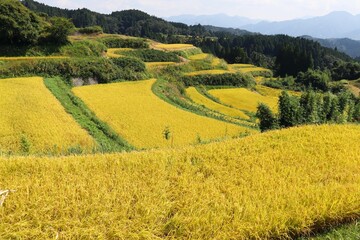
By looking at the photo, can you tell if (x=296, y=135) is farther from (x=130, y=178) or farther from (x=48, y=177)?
(x=48, y=177)

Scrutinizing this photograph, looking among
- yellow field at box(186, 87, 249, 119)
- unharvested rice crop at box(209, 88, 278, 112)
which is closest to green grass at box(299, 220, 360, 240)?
yellow field at box(186, 87, 249, 119)

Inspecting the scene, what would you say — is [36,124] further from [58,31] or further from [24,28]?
[58,31]

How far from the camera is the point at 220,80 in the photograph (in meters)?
52.9

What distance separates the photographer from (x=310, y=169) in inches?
293

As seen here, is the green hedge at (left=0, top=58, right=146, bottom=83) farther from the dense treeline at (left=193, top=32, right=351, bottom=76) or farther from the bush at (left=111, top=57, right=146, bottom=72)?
the dense treeline at (left=193, top=32, right=351, bottom=76)

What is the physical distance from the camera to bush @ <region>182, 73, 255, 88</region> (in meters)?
49.6

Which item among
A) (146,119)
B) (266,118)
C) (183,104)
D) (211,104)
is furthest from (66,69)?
(266,118)

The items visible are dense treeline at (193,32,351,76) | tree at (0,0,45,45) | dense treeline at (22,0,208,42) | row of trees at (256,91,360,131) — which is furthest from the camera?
dense treeline at (22,0,208,42)

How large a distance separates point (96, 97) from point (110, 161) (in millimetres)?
21092

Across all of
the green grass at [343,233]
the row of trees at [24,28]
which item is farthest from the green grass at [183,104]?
the green grass at [343,233]

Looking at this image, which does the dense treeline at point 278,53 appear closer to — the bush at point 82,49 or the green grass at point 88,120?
the bush at point 82,49

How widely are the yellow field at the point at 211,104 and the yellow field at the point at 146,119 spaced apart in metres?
8.69

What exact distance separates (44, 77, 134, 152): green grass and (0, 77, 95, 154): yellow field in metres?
0.56

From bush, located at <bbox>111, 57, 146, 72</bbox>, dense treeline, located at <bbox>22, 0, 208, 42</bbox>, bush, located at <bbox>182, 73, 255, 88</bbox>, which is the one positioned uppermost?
dense treeline, located at <bbox>22, 0, 208, 42</bbox>
